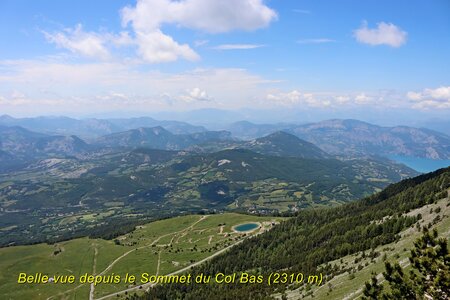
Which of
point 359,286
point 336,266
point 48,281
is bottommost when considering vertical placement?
point 48,281

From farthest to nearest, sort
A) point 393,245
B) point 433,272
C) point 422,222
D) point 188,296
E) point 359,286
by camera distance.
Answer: point 188,296 < point 422,222 < point 393,245 < point 359,286 < point 433,272

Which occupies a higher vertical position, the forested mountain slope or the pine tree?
the pine tree

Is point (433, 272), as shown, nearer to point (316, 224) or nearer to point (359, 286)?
point (359, 286)

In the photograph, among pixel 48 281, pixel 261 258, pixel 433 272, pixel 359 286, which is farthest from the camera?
pixel 48 281

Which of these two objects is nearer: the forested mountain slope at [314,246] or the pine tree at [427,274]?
the pine tree at [427,274]

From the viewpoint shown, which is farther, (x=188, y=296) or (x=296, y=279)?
(x=188, y=296)

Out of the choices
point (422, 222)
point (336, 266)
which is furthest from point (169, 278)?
point (422, 222)

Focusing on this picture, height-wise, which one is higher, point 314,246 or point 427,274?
point 427,274

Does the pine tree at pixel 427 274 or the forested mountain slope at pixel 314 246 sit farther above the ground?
the pine tree at pixel 427 274

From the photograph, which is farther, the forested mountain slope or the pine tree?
the forested mountain slope

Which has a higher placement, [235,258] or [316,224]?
[316,224]

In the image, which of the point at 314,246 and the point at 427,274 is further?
the point at 314,246
